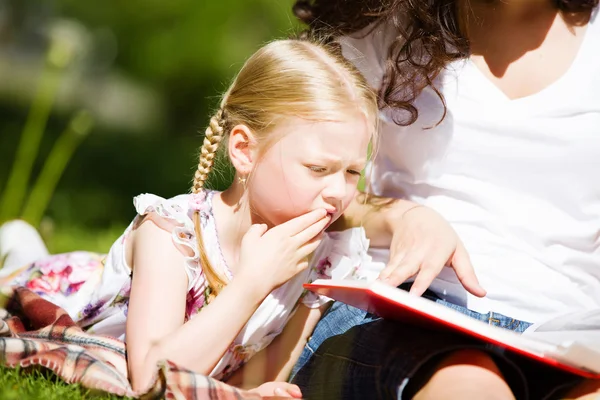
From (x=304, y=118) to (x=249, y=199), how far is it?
0.23m

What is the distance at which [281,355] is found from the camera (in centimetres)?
207

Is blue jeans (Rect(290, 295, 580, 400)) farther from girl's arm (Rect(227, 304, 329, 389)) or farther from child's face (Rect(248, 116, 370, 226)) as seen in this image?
child's face (Rect(248, 116, 370, 226))

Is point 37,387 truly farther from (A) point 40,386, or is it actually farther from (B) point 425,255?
(B) point 425,255

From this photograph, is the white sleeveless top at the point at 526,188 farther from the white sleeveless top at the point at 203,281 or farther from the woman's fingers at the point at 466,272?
the white sleeveless top at the point at 203,281

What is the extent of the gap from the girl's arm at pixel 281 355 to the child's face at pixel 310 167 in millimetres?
335

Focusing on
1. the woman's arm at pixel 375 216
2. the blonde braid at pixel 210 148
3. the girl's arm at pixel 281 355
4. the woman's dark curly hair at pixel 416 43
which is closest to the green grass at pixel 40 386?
the girl's arm at pixel 281 355

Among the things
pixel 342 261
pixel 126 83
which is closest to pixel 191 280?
pixel 342 261

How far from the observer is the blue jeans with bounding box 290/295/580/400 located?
1.63m

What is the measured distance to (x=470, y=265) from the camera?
1.82m

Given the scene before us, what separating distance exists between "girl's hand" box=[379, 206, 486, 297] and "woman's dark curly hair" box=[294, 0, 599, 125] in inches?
11.0

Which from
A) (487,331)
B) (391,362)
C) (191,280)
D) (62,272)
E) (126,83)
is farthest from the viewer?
(126,83)

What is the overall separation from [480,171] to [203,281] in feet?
2.17

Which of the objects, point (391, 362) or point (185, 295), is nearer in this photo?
point (391, 362)

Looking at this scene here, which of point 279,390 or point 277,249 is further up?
point 277,249
